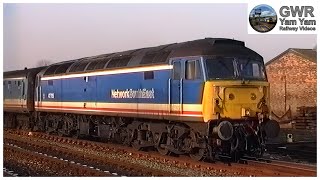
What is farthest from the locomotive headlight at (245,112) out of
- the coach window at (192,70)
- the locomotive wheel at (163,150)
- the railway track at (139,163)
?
the locomotive wheel at (163,150)

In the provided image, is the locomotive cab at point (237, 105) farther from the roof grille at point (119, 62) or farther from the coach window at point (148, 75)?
the roof grille at point (119, 62)

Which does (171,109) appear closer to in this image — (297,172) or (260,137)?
(260,137)

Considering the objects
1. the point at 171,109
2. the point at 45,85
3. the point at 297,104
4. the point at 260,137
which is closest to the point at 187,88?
the point at 171,109

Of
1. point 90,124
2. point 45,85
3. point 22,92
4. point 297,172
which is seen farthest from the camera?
Result: point 22,92

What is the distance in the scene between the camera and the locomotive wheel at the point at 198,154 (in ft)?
43.9

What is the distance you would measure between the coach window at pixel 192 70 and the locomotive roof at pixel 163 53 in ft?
0.86

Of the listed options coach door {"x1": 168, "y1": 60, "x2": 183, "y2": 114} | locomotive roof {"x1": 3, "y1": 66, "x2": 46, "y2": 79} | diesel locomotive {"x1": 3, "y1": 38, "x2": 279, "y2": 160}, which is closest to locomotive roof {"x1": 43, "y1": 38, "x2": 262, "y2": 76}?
diesel locomotive {"x1": 3, "y1": 38, "x2": 279, "y2": 160}

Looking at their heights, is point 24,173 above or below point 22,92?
below

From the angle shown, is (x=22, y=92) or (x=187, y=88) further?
(x=22, y=92)

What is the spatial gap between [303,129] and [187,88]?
16.4 meters

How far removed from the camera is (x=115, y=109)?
1708cm

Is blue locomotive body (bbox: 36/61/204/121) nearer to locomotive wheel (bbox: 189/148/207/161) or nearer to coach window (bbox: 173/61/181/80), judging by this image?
coach window (bbox: 173/61/181/80)

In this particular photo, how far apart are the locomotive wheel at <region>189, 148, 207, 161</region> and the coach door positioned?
1264mm

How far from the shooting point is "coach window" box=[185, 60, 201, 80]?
1335 centimetres
